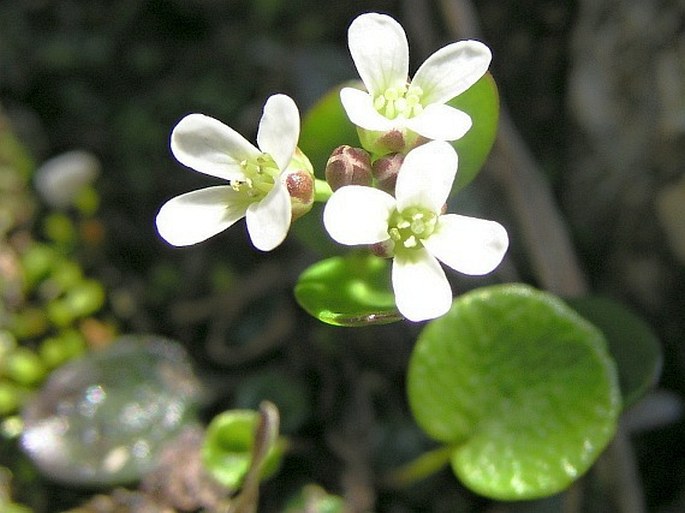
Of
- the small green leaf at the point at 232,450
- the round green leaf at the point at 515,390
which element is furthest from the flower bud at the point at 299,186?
the small green leaf at the point at 232,450

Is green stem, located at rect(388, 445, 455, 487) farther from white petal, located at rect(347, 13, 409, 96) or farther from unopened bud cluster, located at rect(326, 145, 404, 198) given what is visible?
white petal, located at rect(347, 13, 409, 96)

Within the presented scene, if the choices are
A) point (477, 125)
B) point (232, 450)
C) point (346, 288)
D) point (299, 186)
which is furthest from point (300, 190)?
point (232, 450)

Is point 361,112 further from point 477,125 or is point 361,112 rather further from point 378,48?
point 477,125

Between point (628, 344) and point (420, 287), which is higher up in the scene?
point (420, 287)

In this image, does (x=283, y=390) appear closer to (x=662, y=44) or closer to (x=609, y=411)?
(x=609, y=411)

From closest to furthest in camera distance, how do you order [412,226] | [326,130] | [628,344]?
[412,226]
[326,130]
[628,344]

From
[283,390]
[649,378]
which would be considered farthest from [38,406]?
[649,378]

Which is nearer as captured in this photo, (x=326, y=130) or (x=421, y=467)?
(x=326, y=130)
